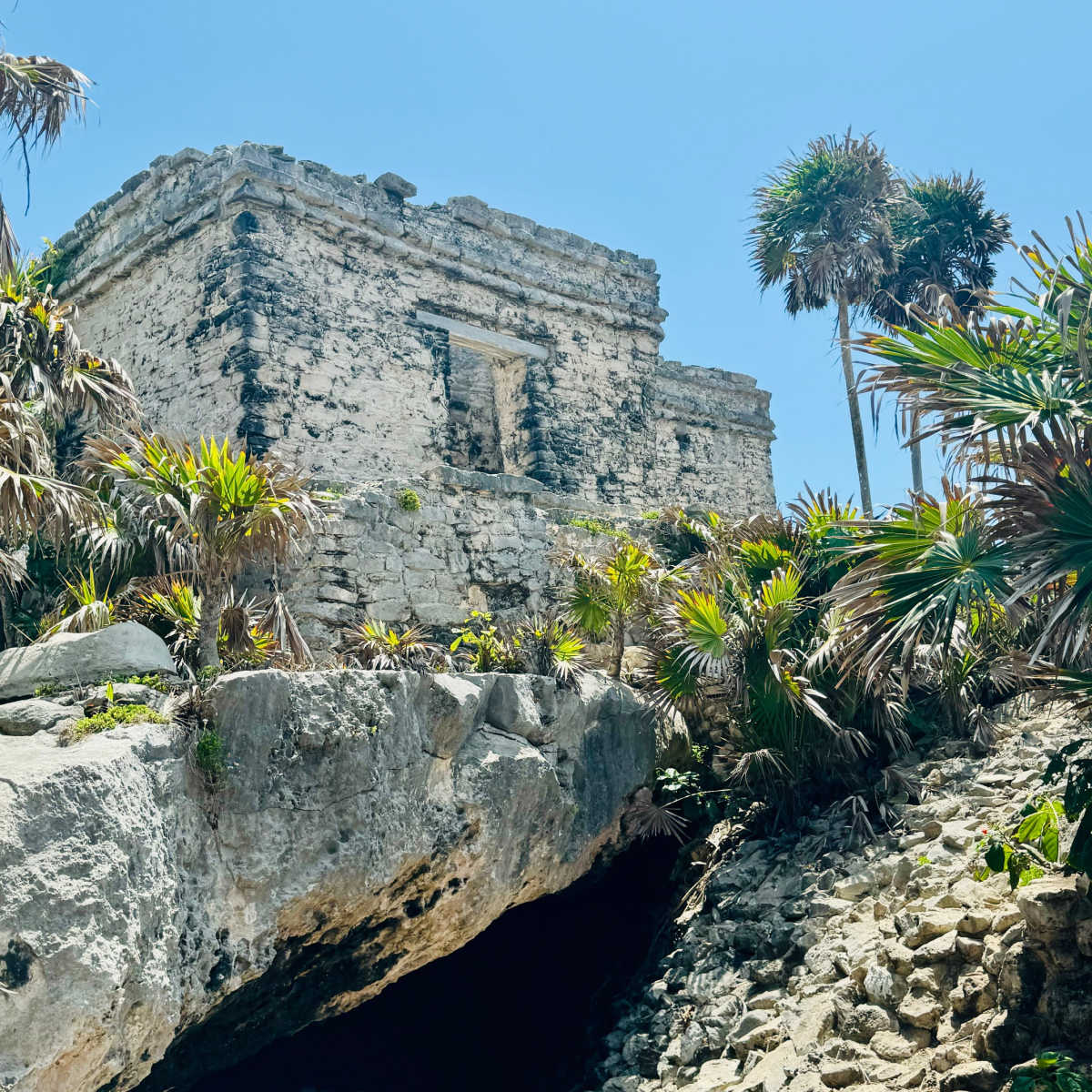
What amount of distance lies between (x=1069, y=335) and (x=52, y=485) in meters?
5.42

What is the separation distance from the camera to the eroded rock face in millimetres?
4879

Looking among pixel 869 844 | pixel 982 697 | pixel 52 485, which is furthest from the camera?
pixel 982 697

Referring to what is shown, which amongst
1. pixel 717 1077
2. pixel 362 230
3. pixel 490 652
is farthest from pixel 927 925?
pixel 362 230

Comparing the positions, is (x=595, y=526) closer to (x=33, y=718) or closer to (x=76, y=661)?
(x=76, y=661)

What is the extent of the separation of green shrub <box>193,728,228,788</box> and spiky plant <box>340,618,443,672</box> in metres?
1.42

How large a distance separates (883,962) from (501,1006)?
3728 mm

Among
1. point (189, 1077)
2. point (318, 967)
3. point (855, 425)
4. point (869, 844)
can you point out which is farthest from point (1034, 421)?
point (855, 425)

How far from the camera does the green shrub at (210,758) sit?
19.1ft

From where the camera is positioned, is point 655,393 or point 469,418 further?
point 655,393

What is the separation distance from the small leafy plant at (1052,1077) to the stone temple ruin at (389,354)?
488 centimetres

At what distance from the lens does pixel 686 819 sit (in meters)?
8.48

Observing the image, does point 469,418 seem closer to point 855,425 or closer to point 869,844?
point 855,425

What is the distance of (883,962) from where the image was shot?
634cm

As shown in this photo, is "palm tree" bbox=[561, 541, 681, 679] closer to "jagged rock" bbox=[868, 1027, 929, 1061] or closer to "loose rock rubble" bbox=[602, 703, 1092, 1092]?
"loose rock rubble" bbox=[602, 703, 1092, 1092]
